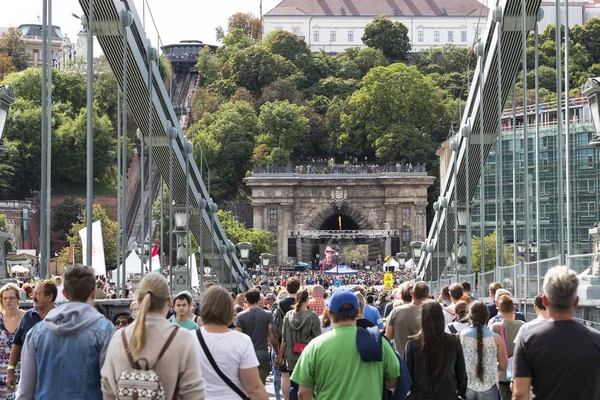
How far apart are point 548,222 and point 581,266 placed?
220ft

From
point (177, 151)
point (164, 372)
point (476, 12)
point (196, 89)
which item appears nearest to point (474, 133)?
point (177, 151)

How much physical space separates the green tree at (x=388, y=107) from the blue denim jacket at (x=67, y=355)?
379ft

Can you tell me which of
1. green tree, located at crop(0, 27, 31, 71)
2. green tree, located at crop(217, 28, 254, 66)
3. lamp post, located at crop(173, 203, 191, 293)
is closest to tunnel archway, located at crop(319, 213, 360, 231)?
green tree, located at crop(217, 28, 254, 66)

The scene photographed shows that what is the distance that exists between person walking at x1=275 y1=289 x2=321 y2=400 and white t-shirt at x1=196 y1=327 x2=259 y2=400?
5575 millimetres

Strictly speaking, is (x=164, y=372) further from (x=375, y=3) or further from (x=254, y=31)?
(x=254, y=31)

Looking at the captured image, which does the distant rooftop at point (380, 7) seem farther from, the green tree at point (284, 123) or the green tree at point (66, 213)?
the green tree at point (66, 213)

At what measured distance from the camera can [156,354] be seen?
755 cm

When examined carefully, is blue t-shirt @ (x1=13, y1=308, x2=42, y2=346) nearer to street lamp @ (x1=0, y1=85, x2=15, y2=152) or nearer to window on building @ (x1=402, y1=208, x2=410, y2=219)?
street lamp @ (x1=0, y1=85, x2=15, y2=152)

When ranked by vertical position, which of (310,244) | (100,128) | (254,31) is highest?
(254,31)

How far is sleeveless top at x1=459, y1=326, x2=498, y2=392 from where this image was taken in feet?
34.9

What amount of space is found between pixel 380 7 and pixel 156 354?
6029 inches

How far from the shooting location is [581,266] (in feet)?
50.2

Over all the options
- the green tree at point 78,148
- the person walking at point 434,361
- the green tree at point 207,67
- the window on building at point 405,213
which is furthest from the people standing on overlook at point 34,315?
the green tree at point 207,67

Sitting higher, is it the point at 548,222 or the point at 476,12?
the point at 476,12
